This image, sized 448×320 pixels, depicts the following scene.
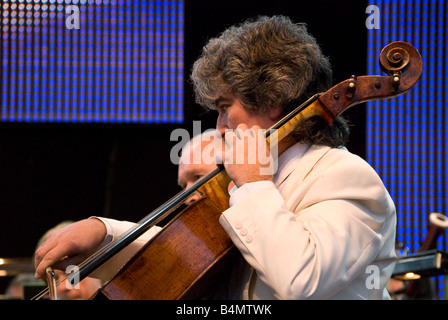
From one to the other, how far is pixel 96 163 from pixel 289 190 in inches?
106

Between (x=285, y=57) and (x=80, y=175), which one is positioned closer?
(x=285, y=57)

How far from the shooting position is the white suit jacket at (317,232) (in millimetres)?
1518

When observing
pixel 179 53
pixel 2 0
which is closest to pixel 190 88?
pixel 179 53

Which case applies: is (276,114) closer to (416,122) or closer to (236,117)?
(236,117)

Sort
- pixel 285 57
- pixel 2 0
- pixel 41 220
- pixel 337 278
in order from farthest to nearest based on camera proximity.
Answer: pixel 41 220 → pixel 2 0 → pixel 285 57 → pixel 337 278

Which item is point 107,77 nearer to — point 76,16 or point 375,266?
point 76,16

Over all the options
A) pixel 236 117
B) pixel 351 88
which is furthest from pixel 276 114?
pixel 351 88

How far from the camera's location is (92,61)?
13.2ft

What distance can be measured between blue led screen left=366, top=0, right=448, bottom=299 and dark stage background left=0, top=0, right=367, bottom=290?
0.39 ft

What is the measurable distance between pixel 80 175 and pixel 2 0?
1.20m

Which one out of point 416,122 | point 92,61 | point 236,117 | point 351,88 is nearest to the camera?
point 351,88

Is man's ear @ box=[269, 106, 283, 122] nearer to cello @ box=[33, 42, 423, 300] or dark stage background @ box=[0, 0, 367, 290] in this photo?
cello @ box=[33, 42, 423, 300]

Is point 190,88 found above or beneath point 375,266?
above

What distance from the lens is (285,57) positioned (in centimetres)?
192
